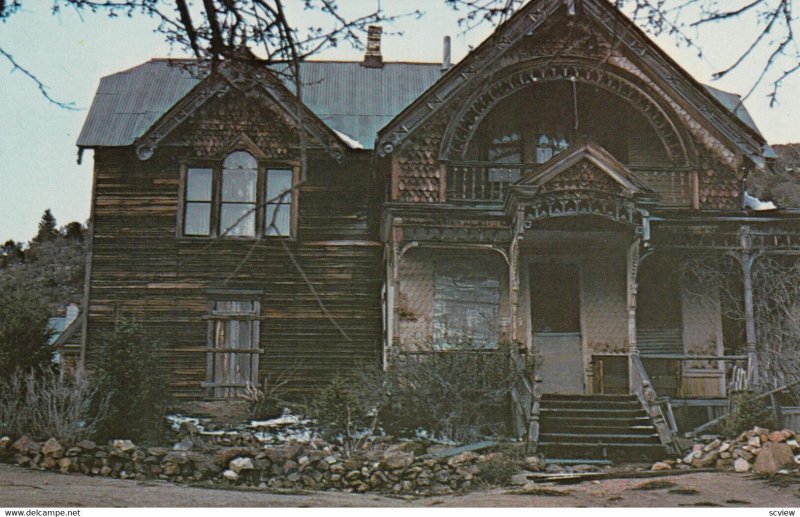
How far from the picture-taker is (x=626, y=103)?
11555 mm

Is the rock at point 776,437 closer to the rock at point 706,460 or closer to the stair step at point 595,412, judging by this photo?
the rock at point 706,460

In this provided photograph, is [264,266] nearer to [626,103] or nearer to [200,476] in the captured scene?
[200,476]

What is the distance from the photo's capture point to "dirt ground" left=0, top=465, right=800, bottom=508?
22.8 feet

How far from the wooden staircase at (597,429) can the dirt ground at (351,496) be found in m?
1.24

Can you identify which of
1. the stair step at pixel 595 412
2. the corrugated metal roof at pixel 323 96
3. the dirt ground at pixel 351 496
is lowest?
the dirt ground at pixel 351 496

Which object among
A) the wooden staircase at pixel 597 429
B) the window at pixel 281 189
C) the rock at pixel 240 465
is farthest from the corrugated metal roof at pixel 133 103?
the wooden staircase at pixel 597 429

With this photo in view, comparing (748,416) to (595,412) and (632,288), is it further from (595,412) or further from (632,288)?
(632,288)

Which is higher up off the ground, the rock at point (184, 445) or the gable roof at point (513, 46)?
the gable roof at point (513, 46)

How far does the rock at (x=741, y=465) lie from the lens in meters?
7.93

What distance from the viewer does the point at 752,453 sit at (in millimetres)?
8109

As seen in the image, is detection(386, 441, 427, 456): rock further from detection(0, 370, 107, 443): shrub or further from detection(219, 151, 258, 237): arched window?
detection(219, 151, 258, 237): arched window

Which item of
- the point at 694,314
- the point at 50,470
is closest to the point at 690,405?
the point at 694,314

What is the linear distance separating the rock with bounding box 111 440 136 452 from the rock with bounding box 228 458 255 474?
2.59 feet

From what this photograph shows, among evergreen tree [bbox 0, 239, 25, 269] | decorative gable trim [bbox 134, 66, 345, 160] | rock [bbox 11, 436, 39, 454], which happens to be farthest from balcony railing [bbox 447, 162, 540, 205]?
rock [bbox 11, 436, 39, 454]
